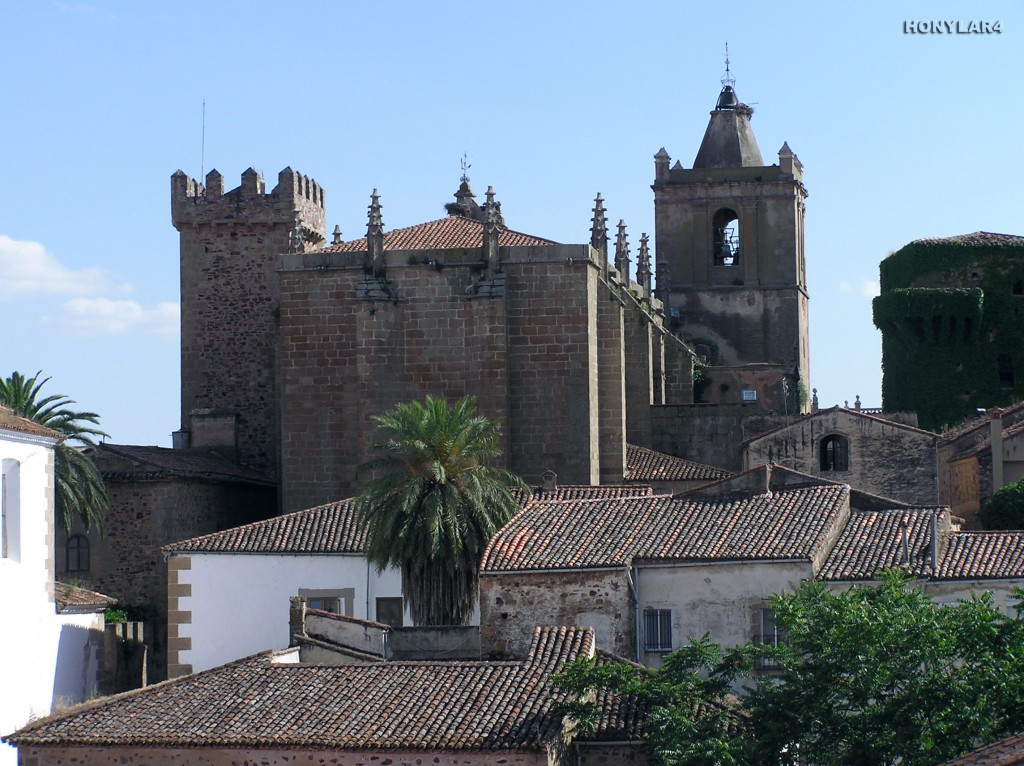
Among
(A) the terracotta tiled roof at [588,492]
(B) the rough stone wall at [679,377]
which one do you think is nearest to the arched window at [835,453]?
(A) the terracotta tiled roof at [588,492]

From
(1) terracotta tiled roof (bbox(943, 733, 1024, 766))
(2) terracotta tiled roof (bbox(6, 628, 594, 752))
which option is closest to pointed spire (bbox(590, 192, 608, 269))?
(2) terracotta tiled roof (bbox(6, 628, 594, 752))

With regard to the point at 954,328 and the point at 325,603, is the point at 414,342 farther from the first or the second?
the point at 954,328

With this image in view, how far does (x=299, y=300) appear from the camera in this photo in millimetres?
48375

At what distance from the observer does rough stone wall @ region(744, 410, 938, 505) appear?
4703 cm

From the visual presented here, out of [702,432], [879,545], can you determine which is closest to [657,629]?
[879,545]

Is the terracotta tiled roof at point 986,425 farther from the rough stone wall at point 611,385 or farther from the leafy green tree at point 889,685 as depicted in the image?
the leafy green tree at point 889,685

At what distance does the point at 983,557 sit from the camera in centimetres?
3453

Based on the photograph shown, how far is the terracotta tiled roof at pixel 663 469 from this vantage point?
48719 millimetres

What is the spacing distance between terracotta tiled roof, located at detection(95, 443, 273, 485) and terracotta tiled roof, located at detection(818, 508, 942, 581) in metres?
17.4

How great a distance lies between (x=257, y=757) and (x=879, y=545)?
11553mm

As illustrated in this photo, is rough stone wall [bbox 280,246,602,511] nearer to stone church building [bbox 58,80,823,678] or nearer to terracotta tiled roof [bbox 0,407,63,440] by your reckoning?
stone church building [bbox 58,80,823,678]

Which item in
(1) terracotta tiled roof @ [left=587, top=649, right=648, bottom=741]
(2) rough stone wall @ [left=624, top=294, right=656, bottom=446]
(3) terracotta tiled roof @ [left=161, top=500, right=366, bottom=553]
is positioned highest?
(2) rough stone wall @ [left=624, top=294, right=656, bottom=446]

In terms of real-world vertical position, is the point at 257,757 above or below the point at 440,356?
below

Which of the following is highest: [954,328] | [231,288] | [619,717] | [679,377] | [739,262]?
[739,262]
